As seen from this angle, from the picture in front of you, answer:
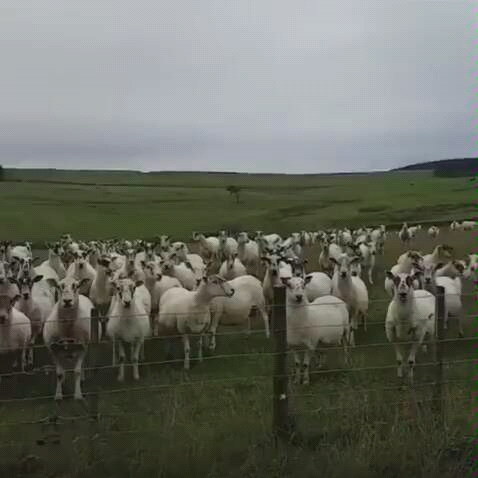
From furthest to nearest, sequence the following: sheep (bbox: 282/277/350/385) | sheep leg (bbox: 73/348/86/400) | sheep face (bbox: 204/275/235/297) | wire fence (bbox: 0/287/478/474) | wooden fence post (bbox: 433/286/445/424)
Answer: sheep face (bbox: 204/275/235/297)
sheep (bbox: 282/277/350/385)
sheep leg (bbox: 73/348/86/400)
wooden fence post (bbox: 433/286/445/424)
wire fence (bbox: 0/287/478/474)

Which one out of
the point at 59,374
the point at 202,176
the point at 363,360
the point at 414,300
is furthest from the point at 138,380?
the point at 202,176

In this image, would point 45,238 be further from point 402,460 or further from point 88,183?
point 88,183

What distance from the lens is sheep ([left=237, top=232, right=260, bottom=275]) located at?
33.1m

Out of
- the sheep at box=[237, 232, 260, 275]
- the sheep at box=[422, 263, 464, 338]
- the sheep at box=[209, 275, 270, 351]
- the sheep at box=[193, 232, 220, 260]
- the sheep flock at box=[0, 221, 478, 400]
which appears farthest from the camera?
the sheep at box=[193, 232, 220, 260]

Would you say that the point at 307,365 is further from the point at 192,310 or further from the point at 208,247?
the point at 208,247

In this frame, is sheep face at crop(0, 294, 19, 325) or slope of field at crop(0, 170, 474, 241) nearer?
sheep face at crop(0, 294, 19, 325)

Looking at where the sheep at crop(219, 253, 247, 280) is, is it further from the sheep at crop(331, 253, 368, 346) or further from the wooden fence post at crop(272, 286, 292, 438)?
the wooden fence post at crop(272, 286, 292, 438)

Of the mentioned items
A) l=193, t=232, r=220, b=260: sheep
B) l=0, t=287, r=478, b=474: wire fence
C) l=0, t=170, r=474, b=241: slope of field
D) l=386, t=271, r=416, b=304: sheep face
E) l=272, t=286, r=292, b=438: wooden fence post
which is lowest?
l=0, t=287, r=478, b=474: wire fence

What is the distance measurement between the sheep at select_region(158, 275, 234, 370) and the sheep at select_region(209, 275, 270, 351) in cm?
61

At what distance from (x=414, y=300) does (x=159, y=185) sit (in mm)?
132747

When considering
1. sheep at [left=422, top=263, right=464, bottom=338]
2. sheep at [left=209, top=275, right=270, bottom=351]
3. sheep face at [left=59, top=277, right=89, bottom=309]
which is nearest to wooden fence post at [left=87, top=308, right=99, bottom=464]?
sheep face at [left=59, top=277, right=89, bottom=309]

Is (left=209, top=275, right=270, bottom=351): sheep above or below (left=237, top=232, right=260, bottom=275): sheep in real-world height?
below

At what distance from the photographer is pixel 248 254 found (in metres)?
33.2

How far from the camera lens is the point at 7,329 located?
1289cm
